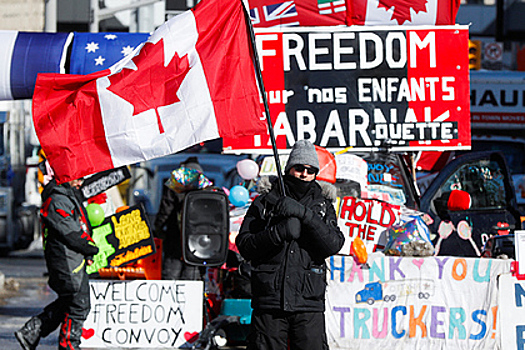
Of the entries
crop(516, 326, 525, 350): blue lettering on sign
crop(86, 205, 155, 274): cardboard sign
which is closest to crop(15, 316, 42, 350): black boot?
crop(86, 205, 155, 274): cardboard sign

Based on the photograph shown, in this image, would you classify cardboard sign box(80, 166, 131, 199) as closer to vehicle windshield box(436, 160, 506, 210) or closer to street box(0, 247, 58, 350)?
street box(0, 247, 58, 350)


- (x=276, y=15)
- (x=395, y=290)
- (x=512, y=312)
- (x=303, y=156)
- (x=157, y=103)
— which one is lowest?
(x=512, y=312)

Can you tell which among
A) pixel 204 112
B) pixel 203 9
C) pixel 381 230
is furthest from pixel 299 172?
pixel 381 230

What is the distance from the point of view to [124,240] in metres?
9.45

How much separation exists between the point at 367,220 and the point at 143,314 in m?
2.48

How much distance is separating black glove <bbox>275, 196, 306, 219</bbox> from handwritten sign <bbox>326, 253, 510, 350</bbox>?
2.85m

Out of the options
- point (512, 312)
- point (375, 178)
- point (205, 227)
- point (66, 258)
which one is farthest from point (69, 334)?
point (375, 178)

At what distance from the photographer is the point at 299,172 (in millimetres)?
5926

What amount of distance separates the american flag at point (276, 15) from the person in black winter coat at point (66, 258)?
3.05 metres

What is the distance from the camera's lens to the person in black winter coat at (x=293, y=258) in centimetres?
566

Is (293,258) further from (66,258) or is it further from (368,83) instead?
(368,83)

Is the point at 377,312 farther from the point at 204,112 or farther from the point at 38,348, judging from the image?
the point at 38,348

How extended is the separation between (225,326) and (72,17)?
3174cm

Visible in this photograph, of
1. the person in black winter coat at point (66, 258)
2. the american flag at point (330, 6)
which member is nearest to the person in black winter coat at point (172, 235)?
the person in black winter coat at point (66, 258)
